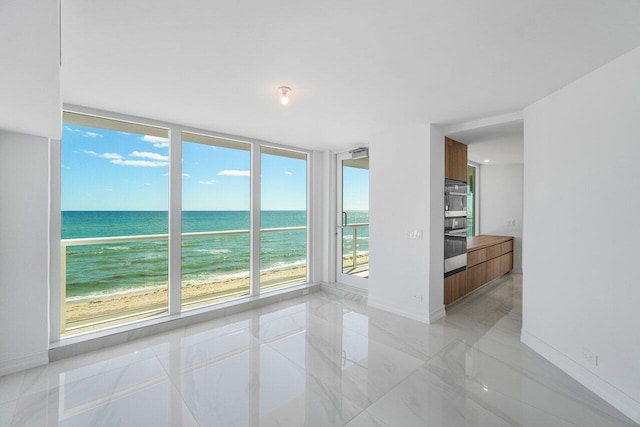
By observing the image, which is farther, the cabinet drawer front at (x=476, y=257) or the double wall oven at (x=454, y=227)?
the cabinet drawer front at (x=476, y=257)

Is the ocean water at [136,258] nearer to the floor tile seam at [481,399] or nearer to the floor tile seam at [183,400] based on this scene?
the floor tile seam at [183,400]

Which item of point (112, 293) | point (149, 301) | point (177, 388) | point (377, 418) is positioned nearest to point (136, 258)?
point (112, 293)

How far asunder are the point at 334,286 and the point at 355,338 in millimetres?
1859

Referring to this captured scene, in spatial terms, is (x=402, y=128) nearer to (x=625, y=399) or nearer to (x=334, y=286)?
(x=334, y=286)

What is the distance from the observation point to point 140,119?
11.0ft

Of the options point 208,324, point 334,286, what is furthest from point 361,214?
point 208,324

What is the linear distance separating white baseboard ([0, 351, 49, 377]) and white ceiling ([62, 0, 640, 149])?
2490 millimetres

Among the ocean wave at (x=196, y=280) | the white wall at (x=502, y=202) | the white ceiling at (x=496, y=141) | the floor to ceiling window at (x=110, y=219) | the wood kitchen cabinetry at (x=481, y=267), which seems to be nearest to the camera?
the white ceiling at (x=496, y=141)

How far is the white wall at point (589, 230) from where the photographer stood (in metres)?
1.95

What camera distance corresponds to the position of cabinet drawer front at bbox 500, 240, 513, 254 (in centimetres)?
550

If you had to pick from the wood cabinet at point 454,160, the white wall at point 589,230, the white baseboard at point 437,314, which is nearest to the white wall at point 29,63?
the white wall at point 589,230

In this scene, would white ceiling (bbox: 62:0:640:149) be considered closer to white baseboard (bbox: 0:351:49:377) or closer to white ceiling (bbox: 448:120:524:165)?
white ceiling (bbox: 448:120:524:165)

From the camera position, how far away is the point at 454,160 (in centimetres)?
400

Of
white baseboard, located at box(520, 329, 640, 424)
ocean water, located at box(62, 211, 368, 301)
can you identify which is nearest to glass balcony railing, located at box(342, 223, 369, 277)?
ocean water, located at box(62, 211, 368, 301)
